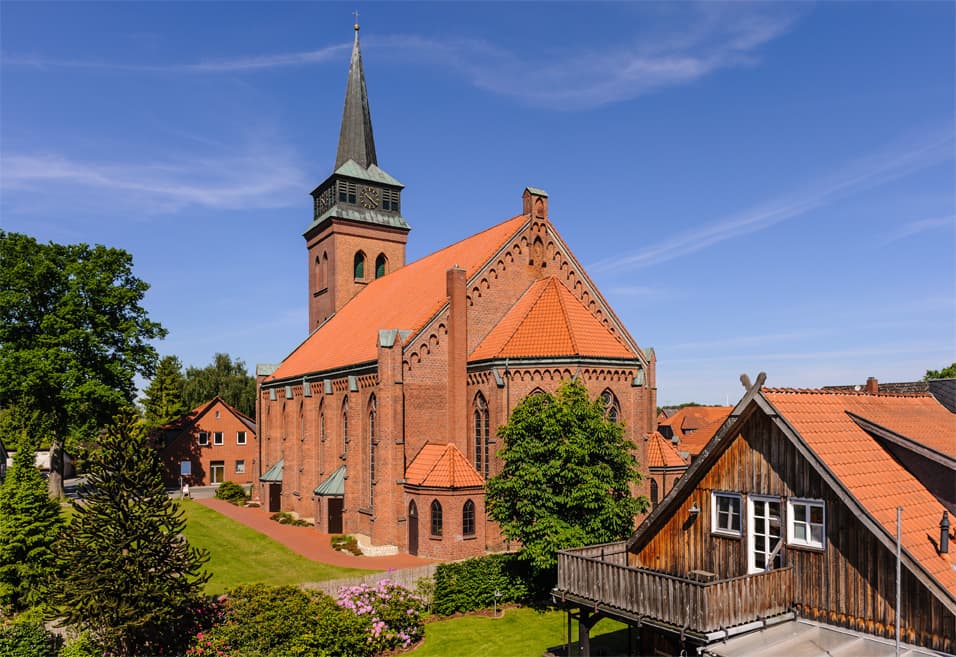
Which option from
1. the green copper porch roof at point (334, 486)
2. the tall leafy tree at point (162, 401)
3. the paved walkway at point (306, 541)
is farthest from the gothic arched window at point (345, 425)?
the tall leafy tree at point (162, 401)

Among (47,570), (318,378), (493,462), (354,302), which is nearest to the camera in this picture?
(47,570)

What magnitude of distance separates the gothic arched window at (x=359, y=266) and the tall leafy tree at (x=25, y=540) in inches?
1140

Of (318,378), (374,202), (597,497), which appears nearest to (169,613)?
(597,497)

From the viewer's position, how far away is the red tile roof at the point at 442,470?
29.1 metres

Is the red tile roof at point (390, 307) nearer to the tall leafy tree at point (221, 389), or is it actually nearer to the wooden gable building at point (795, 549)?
the wooden gable building at point (795, 549)

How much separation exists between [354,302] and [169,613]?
32.0 meters

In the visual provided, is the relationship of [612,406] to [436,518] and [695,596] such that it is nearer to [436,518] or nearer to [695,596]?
[436,518]

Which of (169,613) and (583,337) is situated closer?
(169,613)

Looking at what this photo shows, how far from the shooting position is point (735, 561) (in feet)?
47.7

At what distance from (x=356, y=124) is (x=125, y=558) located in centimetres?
3922

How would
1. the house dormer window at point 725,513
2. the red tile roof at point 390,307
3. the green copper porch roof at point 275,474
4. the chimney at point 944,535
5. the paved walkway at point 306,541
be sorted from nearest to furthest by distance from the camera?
the chimney at point 944,535
the house dormer window at point 725,513
the paved walkway at point 306,541
the red tile roof at point 390,307
the green copper porch roof at point 275,474

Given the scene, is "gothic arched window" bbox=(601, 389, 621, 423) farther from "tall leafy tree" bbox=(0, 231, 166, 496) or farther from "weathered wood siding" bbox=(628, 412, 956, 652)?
"tall leafy tree" bbox=(0, 231, 166, 496)

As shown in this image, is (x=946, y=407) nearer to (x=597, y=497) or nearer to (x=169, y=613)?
(x=597, y=497)

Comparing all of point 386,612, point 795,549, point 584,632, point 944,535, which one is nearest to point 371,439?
point 386,612
